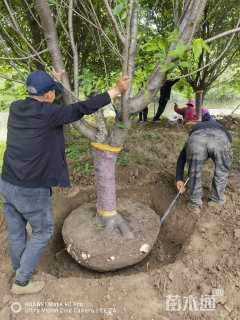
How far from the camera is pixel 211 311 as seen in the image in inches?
112

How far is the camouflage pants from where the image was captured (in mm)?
4230

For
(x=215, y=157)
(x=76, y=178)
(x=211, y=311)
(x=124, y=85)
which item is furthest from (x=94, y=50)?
(x=211, y=311)

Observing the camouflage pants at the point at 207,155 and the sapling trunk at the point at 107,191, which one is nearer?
the sapling trunk at the point at 107,191

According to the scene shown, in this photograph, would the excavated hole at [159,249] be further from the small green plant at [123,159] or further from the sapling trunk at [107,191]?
the small green plant at [123,159]

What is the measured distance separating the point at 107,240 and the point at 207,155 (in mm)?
1691

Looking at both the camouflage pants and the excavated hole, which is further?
the camouflage pants

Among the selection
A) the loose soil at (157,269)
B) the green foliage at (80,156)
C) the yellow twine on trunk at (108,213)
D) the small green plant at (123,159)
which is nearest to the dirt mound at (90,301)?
the loose soil at (157,269)

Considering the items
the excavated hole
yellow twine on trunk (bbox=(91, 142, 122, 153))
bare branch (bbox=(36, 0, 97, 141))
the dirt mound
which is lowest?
the excavated hole

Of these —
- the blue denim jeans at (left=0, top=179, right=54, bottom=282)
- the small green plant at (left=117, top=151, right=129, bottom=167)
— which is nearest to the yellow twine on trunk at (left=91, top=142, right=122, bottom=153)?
the blue denim jeans at (left=0, top=179, right=54, bottom=282)

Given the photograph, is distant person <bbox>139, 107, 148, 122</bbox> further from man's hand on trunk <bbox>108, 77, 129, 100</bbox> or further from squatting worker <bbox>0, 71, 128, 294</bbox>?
man's hand on trunk <bbox>108, 77, 129, 100</bbox>

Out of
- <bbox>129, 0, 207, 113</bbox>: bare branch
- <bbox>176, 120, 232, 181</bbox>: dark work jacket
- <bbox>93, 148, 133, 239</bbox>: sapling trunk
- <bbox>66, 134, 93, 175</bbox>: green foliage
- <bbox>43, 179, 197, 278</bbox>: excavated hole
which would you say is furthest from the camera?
<bbox>66, 134, 93, 175</bbox>: green foliage

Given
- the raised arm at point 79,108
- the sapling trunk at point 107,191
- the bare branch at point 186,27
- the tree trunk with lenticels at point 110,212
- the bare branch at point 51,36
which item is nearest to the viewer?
the raised arm at point 79,108

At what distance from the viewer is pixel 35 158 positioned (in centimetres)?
280

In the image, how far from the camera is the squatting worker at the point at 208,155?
423cm
